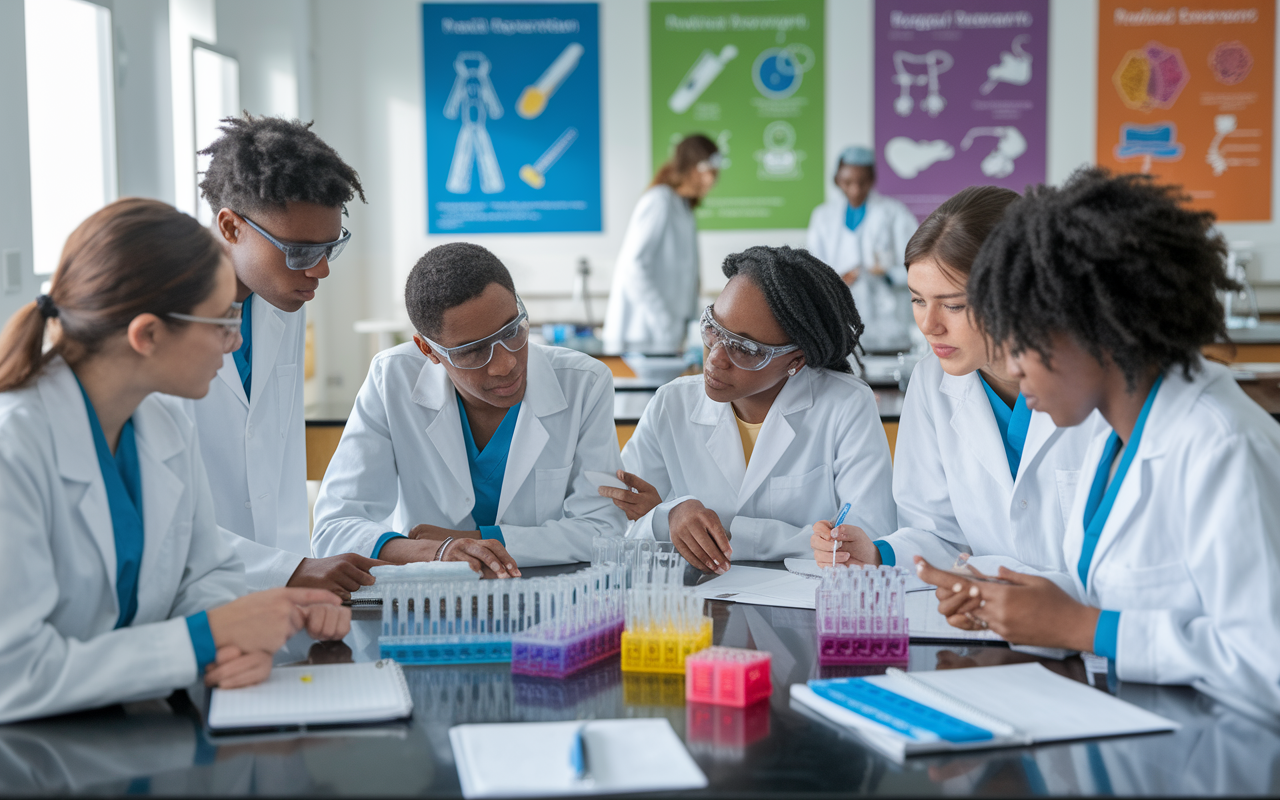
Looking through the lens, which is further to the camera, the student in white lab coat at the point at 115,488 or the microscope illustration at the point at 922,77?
the microscope illustration at the point at 922,77

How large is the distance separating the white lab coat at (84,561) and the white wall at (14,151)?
2.73 metres

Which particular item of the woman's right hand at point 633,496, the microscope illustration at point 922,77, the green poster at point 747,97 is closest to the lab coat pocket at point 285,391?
the woman's right hand at point 633,496

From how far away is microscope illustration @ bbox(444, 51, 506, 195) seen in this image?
801 centimetres

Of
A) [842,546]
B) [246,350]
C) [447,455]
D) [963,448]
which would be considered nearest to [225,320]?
[447,455]

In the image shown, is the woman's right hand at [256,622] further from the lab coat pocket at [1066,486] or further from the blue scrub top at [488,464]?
the lab coat pocket at [1066,486]

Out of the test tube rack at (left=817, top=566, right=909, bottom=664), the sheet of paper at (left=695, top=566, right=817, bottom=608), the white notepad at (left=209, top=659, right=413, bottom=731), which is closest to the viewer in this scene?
the white notepad at (left=209, top=659, right=413, bottom=731)

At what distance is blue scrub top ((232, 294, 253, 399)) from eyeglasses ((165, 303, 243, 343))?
0.88 meters

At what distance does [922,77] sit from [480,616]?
7.35 meters

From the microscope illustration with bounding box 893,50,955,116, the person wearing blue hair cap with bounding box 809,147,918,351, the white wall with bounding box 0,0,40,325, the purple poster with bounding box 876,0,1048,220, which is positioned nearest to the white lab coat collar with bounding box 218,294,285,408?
the white wall with bounding box 0,0,40,325

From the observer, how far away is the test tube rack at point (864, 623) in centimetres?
154

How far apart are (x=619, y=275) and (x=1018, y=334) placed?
526 centimetres

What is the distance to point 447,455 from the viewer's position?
245 cm

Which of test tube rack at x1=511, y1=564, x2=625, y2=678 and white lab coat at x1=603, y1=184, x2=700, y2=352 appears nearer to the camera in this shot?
test tube rack at x1=511, y1=564, x2=625, y2=678

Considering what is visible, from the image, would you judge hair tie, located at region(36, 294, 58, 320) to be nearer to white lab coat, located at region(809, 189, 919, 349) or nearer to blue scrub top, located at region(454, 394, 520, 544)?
blue scrub top, located at region(454, 394, 520, 544)
